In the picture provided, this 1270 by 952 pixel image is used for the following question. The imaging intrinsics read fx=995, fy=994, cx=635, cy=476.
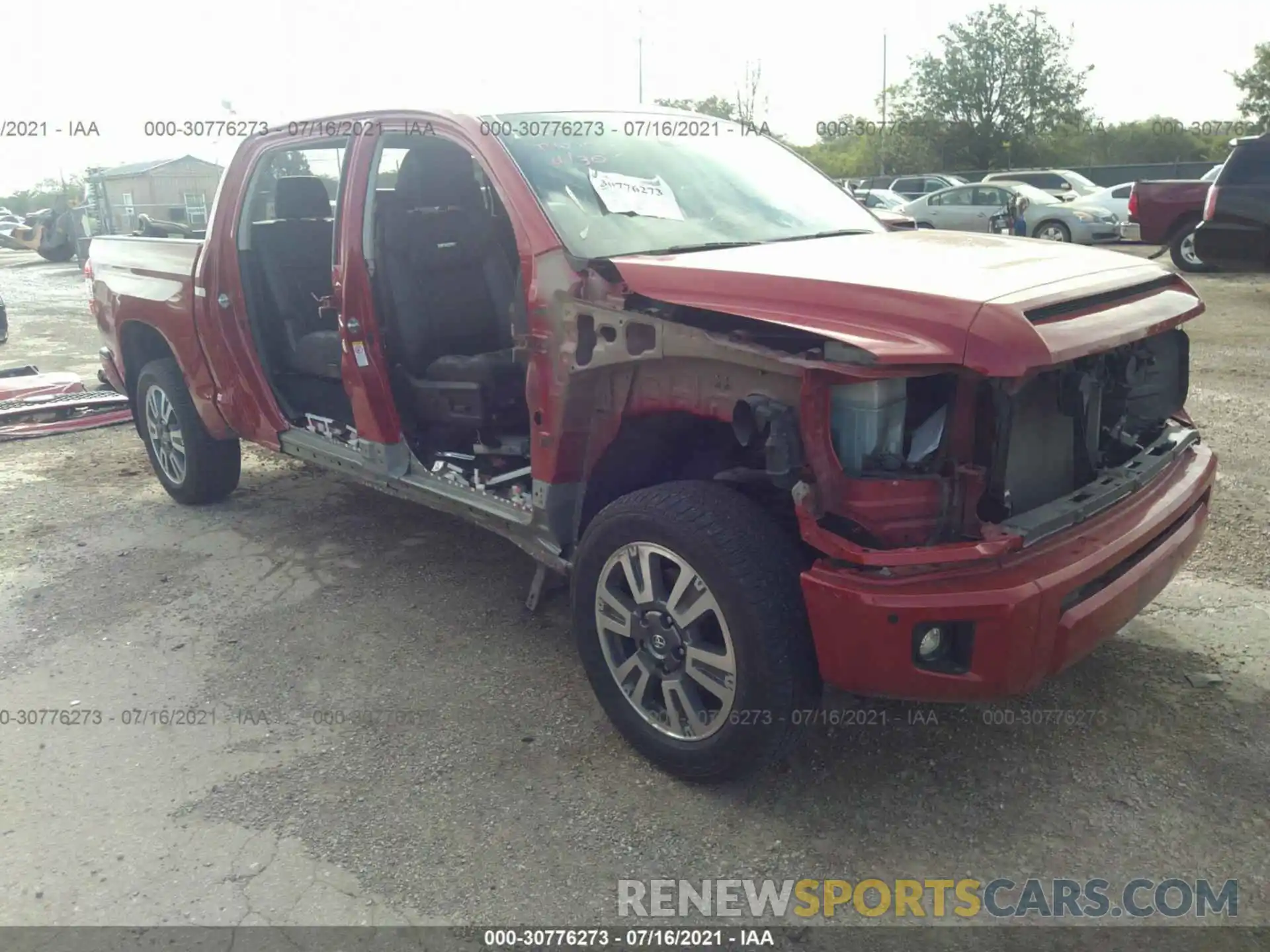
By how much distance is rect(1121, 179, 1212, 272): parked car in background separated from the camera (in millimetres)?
12680

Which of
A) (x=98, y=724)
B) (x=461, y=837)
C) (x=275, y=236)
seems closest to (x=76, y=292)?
(x=275, y=236)

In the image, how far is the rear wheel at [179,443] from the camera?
5.23 m

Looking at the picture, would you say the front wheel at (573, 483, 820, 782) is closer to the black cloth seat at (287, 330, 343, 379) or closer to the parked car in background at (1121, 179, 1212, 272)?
the black cloth seat at (287, 330, 343, 379)

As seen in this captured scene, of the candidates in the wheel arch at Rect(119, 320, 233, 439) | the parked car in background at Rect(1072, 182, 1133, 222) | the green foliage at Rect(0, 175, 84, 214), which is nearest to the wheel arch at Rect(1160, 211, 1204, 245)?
the parked car in background at Rect(1072, 182, 1133, 222)

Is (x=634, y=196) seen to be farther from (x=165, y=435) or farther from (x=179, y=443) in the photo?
(x=165, y=435)

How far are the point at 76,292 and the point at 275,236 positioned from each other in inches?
669

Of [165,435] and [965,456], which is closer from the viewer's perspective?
[965,456]

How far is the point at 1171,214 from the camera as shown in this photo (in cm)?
1290

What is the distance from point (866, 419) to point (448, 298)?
2270 mm

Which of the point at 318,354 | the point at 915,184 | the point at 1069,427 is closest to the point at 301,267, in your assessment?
the point at 318,354

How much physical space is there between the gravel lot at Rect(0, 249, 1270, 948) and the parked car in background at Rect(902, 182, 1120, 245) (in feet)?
51.4

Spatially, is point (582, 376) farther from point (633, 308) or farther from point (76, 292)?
point (76, 292)

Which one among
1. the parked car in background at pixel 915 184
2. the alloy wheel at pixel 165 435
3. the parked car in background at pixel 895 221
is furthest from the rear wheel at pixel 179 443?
the parked car in background at pixel 915 184

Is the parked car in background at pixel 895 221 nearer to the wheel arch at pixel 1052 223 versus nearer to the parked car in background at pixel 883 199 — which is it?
the wheel arch at pixel 1052 223
